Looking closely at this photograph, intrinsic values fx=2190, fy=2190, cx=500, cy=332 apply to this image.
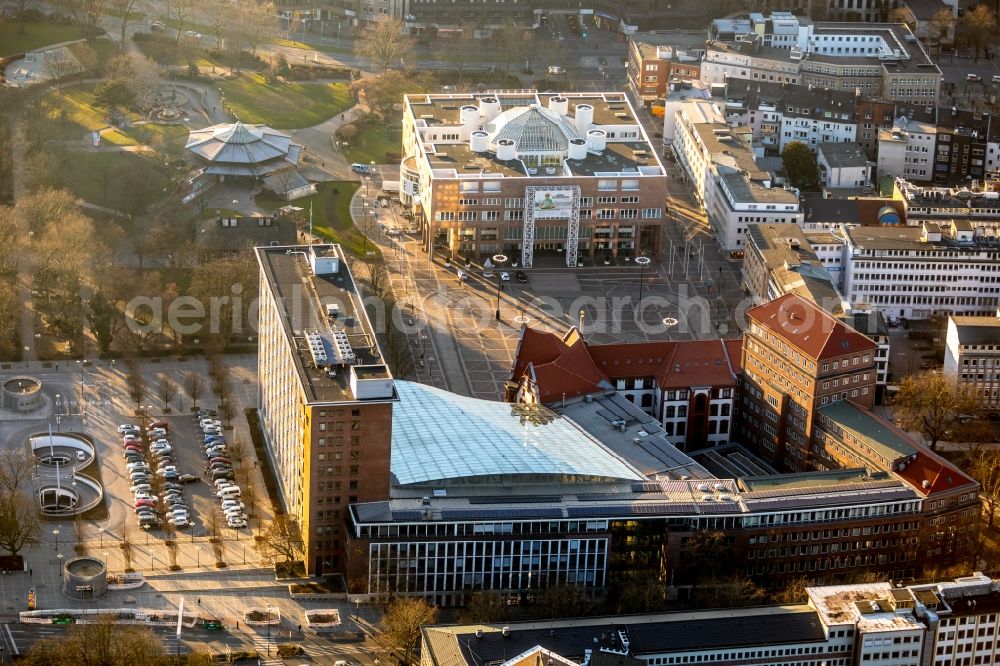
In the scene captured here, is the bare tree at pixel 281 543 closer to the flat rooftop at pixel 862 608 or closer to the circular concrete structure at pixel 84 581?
the circular concrete structure at pixel 84 581

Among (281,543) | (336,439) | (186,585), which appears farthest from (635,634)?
(186,585)

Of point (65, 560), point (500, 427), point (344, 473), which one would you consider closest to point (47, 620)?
point (65, 560)

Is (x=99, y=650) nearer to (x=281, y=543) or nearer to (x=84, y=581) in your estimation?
(x=84, y=581)

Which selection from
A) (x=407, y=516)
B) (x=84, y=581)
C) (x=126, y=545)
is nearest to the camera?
(x=84, y=581)

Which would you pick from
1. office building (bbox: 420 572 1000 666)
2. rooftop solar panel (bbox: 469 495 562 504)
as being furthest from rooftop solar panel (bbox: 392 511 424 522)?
office building (bbox: 420 572 1000 666)

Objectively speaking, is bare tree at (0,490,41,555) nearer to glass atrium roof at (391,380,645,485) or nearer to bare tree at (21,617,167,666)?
bare tree at (21,617,167,666)

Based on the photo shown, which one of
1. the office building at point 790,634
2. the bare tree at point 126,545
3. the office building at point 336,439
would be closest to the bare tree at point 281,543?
the office building at point 336,439
